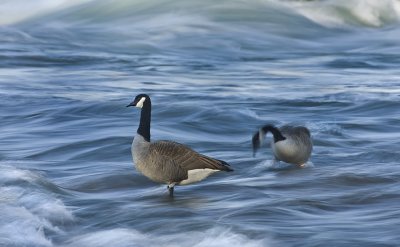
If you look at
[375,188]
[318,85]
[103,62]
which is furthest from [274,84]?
[375,188]

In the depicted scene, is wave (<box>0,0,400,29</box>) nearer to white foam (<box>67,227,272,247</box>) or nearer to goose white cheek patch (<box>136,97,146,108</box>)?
goose white cheek patch (<box>136,97,146,108</box>)

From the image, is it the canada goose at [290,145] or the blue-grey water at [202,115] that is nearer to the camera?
the blue-grey water at [202,115]

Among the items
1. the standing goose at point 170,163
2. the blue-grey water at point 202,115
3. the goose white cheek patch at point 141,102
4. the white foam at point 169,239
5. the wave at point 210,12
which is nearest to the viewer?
the white foam at point 169,239

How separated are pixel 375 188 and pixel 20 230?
374 centimetres

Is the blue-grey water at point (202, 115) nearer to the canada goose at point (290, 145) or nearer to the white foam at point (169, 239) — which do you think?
the white foam at point (169, 239)

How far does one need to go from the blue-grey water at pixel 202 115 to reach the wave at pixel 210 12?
77 mm

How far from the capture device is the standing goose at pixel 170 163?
1059 cm

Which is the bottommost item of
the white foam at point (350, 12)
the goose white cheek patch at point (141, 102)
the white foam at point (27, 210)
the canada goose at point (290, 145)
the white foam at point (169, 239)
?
the white foam at point (169, 239)

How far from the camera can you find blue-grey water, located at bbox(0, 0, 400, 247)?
9531 millimetres

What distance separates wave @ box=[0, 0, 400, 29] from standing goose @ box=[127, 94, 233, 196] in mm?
24505

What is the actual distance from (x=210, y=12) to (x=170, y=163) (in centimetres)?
2696

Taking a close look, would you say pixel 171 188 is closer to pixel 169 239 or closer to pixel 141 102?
pixel 141 102

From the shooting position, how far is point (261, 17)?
36406 mm

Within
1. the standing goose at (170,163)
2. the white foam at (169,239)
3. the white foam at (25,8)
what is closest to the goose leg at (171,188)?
the standing goose at (170,163)
